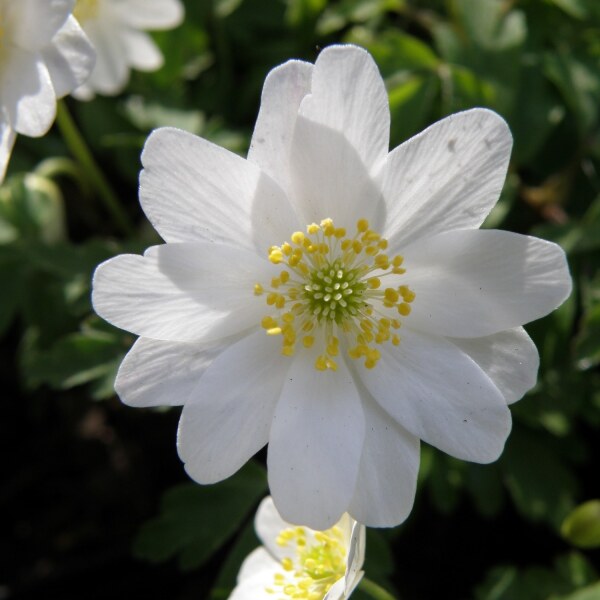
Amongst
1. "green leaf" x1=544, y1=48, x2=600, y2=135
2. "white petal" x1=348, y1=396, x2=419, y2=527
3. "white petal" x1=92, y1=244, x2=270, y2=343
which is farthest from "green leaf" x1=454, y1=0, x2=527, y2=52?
"white petal" x1=348, y1=396, x2=419, y2=527

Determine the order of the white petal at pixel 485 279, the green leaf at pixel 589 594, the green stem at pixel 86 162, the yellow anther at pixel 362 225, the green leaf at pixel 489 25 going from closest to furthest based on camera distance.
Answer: the white petal at pixel 485 279
the yellow anther at pixel 362 225
the green leaf at pixel 589 594
the green leaf at pixel 489 25
the green stem at pixel 86 162

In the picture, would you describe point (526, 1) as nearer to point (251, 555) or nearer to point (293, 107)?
point (293, 107)

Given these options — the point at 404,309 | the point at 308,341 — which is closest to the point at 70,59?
the point at 308,341

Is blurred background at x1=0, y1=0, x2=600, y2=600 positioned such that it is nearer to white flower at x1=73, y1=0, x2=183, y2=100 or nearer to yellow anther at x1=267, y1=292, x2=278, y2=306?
white flower at x1=73, y1=0, x2=183, y2=100

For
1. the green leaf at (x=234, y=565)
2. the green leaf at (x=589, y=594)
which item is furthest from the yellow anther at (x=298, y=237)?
the green leaf at (x=589, y=594)

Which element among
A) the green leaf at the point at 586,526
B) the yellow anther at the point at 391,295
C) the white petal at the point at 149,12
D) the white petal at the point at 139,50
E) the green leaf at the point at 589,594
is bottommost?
the green leaf at the point at 589,594

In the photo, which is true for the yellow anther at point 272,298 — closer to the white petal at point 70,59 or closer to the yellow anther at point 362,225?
the yellow anther at point 362,225
